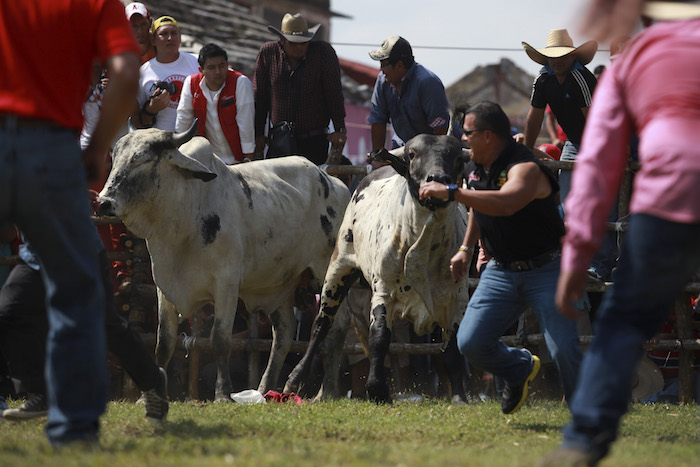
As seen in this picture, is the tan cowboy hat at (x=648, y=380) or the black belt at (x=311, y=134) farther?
the black belt at (x=311, y=134)

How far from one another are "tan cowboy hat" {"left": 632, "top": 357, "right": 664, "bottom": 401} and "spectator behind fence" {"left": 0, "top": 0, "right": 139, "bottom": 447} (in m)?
6.83

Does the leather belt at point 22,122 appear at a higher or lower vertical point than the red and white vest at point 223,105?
higher

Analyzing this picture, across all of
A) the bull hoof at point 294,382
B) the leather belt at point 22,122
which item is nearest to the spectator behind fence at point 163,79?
the bull hoof at point 294,382

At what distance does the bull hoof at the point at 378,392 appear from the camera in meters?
8.16

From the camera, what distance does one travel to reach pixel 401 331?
10.1 meters

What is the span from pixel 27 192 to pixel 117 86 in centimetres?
61

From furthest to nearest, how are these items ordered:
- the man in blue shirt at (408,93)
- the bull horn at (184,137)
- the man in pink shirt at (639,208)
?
the man in blue shirt at (408,93)
the bull horn at (184,137)
the man in pink shirt at (639,208)

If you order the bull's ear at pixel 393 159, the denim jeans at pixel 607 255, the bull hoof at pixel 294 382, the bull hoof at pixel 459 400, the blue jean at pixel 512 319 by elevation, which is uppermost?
the bull's ear at pixel 393 159

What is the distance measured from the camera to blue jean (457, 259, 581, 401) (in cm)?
A: 605

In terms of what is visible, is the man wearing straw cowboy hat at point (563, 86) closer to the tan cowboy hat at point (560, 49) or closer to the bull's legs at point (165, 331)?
the tan cowboy hat at point (560, 49)

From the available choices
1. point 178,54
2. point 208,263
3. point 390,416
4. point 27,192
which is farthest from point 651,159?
point 178,54

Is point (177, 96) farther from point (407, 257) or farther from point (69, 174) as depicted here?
point (69, 174)

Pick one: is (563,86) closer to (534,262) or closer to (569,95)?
(569,95)

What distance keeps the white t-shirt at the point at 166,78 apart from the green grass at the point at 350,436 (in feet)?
10.3
